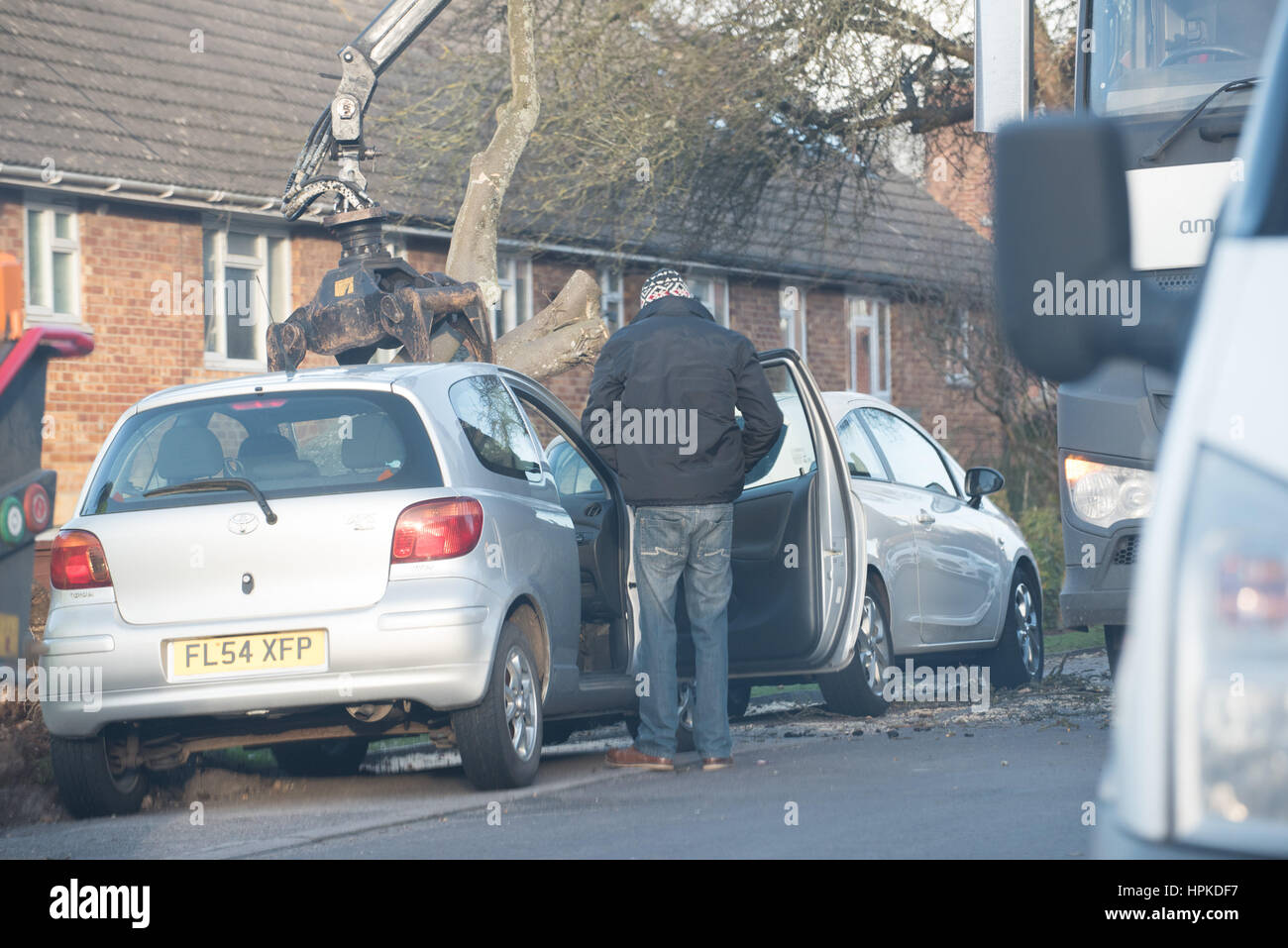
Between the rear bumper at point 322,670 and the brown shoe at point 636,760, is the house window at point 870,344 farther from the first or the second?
the rear bumper at point 322,670

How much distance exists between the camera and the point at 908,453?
36.6 ft

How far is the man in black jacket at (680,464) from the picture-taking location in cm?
787

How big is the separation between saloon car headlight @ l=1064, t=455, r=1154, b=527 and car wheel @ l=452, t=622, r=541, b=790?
7.58 feet

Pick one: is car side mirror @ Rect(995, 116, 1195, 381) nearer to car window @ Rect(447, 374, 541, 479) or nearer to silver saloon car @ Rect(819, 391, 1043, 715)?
car window @ Rect(447, 374, 541, 479)

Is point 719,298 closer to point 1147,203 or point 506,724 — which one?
point 1147,203

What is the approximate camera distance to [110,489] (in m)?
7.35

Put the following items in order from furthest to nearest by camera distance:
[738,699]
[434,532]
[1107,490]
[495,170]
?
[495,170]
[738,699]
[1107,490]
[434,532]

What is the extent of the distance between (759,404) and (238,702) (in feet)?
8.39

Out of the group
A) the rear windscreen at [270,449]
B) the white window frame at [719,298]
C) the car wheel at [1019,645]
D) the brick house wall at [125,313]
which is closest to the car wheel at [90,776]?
the rear windscreen at [270,449]

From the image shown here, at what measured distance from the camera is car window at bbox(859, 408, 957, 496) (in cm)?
1077

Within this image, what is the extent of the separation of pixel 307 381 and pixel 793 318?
22858mm

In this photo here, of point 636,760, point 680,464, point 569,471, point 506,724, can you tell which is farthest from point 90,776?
point 569,471

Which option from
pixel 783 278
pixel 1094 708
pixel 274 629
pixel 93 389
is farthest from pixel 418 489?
pixel 783 278

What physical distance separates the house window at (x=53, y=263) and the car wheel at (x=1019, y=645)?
1102 centimetres
